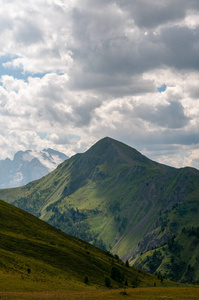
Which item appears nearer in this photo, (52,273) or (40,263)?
(52,273)

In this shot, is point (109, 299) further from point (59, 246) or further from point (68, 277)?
point (59, 246)

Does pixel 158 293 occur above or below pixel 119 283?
above

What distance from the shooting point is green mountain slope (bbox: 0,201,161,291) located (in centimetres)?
7619

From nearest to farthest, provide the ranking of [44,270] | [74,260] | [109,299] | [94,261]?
[109,299]
[44,270]
[74,260]
[94,261]

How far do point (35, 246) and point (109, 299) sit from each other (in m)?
64.9

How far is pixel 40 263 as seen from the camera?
99500 mm

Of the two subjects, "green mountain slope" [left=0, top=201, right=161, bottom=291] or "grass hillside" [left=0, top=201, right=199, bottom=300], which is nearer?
"grass hillside" [left=0, top=201, right=199, bottom=300]

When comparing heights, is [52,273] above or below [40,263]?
below

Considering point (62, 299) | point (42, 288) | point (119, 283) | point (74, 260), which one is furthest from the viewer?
point (74, 260)

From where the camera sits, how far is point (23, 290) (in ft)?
208

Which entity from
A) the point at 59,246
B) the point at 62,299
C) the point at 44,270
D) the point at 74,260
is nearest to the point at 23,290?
the point at 62,299

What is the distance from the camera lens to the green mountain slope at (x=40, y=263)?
7619 cm

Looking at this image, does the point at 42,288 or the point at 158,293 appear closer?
the point at 42,288

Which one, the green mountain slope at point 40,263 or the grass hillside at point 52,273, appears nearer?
the grass hillside at point 52,273
